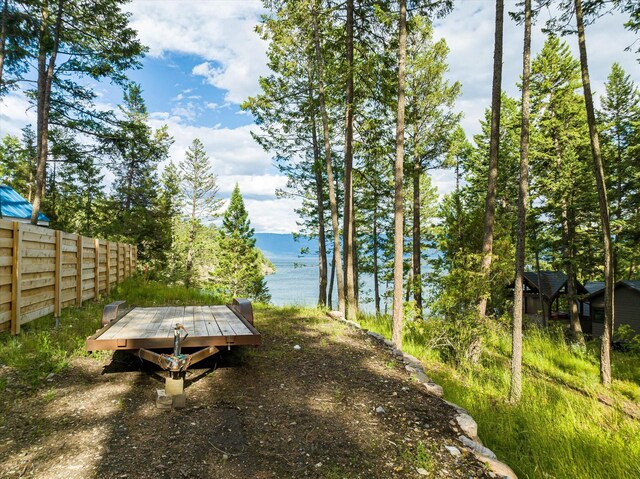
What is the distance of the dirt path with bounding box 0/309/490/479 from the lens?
103 inches

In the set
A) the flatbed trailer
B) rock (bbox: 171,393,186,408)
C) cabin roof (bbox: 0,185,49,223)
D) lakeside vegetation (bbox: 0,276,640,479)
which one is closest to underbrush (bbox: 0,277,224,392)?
lakeside vegetation (bbox: 0,276,640,479)

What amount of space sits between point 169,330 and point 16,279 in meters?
2.93

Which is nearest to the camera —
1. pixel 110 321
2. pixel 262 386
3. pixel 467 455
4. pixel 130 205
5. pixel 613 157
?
pixel 467 455

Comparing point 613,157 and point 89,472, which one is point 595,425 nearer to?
point 89,472

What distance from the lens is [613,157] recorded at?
19.2 metres

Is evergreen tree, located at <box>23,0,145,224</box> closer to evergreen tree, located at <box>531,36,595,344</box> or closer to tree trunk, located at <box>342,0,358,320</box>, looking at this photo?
tree trunk, located at <box>342,0,358,320</box>

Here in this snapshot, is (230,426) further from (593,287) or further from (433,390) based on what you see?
(593,287)

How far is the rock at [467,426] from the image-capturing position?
343cm

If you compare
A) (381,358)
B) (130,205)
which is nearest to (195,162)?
(130,205)

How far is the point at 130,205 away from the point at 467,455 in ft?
80.4

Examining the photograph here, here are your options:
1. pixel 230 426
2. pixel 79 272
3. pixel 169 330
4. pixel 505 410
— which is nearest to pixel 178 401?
pixel 230 426

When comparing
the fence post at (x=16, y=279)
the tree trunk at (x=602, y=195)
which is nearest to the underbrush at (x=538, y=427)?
the tree trunk at (x=602, y=195)

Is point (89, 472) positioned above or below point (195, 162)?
below

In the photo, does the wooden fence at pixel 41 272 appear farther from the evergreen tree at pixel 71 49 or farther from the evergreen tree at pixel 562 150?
the evergreen tree at pixel 562 150
